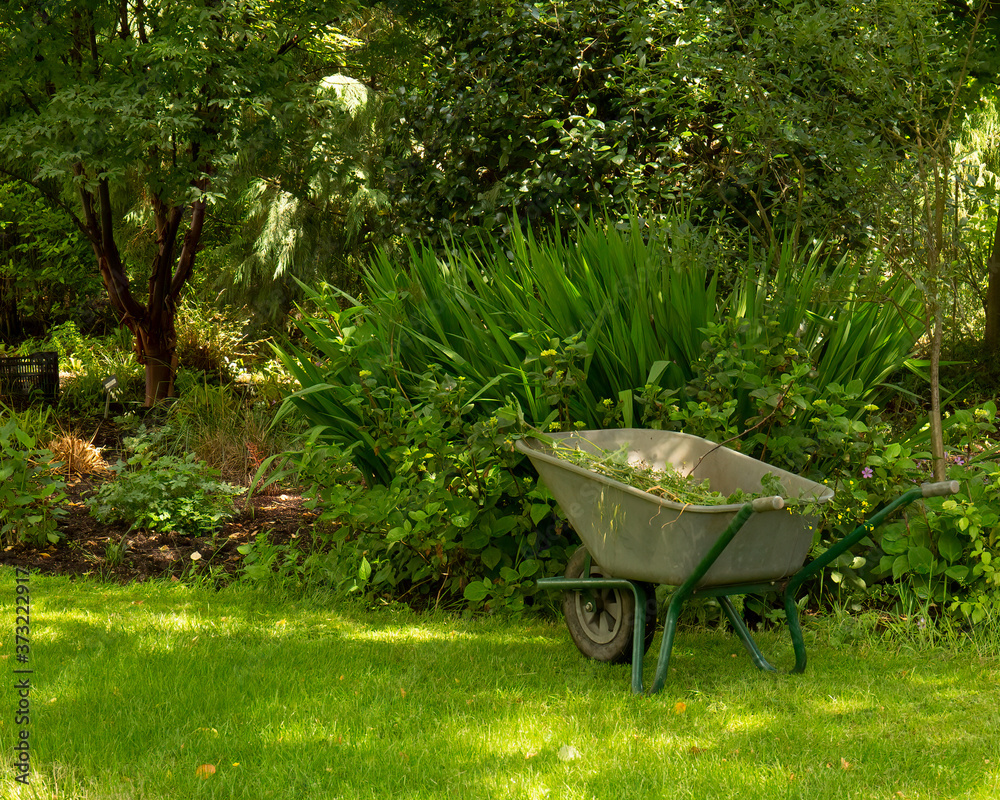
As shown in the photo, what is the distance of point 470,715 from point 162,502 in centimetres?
305

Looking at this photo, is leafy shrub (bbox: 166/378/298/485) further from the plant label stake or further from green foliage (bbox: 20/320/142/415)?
green foliage (bbox: 20/320/142/415)

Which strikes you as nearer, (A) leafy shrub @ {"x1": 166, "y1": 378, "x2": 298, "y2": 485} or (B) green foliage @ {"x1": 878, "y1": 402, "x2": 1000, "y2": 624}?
(B) green foliage @ {"x1": 878, "y1": 402, "x2": 1000, "y2": 624}

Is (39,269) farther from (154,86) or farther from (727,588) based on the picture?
(727,588)

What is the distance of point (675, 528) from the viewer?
111 inches

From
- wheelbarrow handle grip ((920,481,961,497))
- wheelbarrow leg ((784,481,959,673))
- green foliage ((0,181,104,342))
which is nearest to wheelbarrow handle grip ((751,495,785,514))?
wheelbarrow leg ((784,481,959,673))

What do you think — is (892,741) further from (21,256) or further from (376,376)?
(21,256)

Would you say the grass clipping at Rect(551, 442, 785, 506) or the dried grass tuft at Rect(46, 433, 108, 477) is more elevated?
the grass clipping at Rect(551, 442, 785, 506)

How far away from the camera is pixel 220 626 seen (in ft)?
12.2

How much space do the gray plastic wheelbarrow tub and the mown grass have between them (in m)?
0.39

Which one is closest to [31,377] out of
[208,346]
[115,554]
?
[208,346]

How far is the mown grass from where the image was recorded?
229 cm

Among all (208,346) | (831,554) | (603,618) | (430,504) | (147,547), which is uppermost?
(831,554)

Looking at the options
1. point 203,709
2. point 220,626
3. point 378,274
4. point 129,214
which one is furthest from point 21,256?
point 203,709

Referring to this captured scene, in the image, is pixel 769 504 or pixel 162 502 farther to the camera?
pixel 162 502
